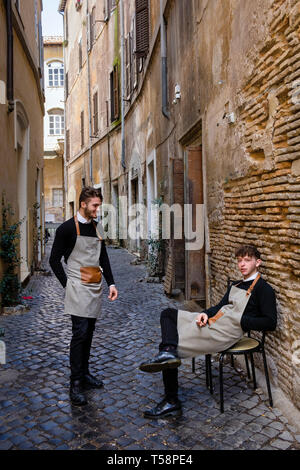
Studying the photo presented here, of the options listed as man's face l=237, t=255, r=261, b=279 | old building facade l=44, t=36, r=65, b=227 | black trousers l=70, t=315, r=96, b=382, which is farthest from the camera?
old building facade l=44, t=36, r=65, b=227

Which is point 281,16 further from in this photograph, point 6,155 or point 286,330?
point 6,155

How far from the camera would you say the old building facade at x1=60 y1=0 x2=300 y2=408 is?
10.6 ft

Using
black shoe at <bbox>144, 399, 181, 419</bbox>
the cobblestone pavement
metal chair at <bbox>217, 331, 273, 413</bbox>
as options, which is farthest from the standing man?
metal chair at <bbox>217, 331, 273, 413</bbox>

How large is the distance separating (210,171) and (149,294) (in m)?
3.10

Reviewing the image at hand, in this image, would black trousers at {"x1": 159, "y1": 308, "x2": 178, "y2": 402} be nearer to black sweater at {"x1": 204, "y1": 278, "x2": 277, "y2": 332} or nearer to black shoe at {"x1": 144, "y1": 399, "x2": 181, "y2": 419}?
black shoe at {"x1": 144, "y1": 399, "x2": 181, "y2": 419}

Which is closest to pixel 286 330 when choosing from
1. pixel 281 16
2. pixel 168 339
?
pixel 168 339

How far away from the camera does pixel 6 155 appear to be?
691 centimetres

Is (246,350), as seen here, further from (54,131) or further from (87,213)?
(54,131)

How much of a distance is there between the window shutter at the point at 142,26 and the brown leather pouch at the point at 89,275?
29.6ft

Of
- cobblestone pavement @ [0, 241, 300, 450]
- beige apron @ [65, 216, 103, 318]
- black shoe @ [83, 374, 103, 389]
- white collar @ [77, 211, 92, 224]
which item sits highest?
white collar @ [77, 211, 92, 224]

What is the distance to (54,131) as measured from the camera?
32.8 meters

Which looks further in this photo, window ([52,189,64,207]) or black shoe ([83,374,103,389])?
window ([52,189,64,207])

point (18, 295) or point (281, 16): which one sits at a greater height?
point (281, 16)
